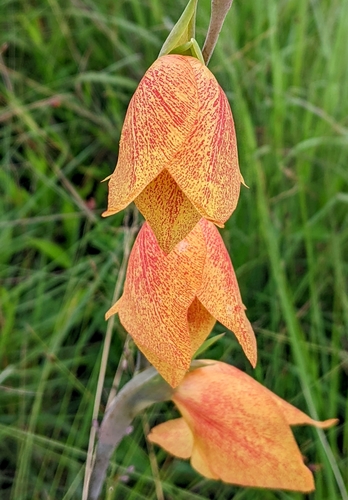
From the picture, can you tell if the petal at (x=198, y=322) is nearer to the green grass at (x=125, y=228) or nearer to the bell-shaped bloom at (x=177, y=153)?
the bell-shaped bloom at (x=177, y=153)

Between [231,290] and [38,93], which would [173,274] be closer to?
[231,290]

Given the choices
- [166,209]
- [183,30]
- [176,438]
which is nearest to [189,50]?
[183,30]

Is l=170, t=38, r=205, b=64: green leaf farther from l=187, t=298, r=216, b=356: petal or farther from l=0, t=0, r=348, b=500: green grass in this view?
l=0, t=0, r=348, b=500: green grass

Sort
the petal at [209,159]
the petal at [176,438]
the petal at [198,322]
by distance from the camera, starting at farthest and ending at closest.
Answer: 1. the petal at [176,438]
2. the petal at [198,322]
3. the petal at [209,159]

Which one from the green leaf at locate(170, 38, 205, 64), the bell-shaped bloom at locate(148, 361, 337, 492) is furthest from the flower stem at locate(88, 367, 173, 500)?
the green leaf at locate(170, 38, 205, 64)

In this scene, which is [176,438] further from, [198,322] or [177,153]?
[177,153]

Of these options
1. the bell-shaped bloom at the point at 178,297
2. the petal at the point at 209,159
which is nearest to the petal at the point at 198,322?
the bell-shaped bloom at the point at 178,297
